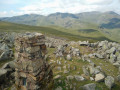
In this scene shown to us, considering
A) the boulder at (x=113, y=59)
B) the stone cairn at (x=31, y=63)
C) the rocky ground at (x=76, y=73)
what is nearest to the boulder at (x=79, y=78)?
the rocky ground at (x=76, y=73)

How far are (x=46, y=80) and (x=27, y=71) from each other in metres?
2.53

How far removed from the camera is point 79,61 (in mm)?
24578

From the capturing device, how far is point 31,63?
1150cm

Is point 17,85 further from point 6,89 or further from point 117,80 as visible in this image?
point 117,80

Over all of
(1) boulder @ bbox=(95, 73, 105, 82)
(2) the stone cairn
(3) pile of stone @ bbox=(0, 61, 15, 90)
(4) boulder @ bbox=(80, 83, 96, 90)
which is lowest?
(4) boulder @ bbox=(80, 83, 96, 90)

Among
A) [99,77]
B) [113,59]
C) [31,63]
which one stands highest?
[31,63]

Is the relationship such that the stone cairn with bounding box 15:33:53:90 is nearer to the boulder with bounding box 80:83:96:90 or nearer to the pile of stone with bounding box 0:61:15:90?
the pile of stone with bounding box 0:61:15:90

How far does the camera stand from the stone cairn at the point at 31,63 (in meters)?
11.4

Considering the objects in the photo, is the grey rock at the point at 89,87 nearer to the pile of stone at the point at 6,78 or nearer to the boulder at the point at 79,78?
the boulder at the point at 79,78

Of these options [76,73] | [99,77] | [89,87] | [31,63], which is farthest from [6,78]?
[99,77]

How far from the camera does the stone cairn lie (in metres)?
11.4

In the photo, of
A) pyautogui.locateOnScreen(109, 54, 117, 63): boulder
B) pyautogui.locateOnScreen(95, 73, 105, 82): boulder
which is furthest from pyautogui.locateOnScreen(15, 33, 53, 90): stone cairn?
pyautogui.locateOnScreen(109, 54, 117, 63): boulder

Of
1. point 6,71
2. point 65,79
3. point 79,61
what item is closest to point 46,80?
point 65,79

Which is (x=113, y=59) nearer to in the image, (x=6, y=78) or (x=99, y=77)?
(x=99, y=77)
